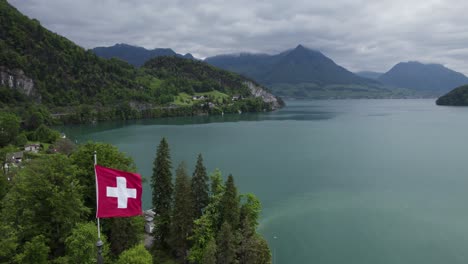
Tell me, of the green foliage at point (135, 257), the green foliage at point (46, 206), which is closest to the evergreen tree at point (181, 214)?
the green foliage at point (135, 257)

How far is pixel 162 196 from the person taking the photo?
22469mm

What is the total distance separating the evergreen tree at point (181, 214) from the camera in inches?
800

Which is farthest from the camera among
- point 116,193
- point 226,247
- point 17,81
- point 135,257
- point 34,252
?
point 17,81

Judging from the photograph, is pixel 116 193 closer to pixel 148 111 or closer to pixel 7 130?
pixel 7 130

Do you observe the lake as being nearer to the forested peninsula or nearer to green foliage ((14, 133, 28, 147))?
the forested peninsula

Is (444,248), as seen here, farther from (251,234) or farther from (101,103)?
(101,103)

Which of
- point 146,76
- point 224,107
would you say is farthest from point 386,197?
point 146,76

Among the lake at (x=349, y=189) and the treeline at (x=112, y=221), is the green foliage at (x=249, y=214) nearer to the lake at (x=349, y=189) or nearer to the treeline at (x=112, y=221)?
the treeline at (x=112, y=221)

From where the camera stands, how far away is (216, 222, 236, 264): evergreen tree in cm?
1761

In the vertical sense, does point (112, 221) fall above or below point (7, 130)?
below

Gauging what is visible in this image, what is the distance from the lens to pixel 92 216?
20.5 m

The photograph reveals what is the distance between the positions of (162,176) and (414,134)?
8199 centimetres

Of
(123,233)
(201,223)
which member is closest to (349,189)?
(201,223)

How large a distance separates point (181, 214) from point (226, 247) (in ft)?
13.2
